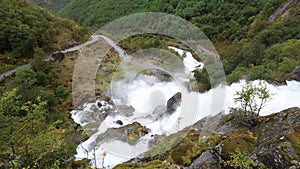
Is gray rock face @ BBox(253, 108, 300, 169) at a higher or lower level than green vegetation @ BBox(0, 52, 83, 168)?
lower

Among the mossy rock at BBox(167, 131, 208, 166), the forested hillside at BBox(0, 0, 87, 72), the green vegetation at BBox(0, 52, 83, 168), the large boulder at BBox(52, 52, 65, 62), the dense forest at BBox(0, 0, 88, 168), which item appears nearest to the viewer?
the green vegetation at BBox(0, 52, 83, 168)

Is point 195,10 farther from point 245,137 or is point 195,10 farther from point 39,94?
point 245,137

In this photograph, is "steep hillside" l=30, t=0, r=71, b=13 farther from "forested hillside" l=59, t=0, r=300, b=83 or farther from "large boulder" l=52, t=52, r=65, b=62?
"large boulder" l=52, t=52, r=65, b=62

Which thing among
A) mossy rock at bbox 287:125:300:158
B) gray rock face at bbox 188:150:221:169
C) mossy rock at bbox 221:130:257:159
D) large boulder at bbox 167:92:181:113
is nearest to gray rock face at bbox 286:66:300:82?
large boulder at bbox 167:92:181:113

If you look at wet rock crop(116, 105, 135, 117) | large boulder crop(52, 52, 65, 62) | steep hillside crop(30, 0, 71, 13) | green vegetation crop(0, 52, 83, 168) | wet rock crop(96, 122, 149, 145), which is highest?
steep hillside crop(30, 0, 71, 13)

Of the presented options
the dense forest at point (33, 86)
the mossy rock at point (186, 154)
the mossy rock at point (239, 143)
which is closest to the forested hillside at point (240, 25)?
the mossy rock at point (239, 143)

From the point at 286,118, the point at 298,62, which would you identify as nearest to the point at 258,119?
the point at 286,118
